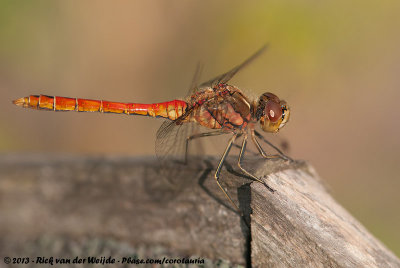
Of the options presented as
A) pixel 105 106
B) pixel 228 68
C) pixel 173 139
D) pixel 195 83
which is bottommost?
pixel 173 139

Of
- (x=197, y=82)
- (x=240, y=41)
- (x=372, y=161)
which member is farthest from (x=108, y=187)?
(x=372, y=161)

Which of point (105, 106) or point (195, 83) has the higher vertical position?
point (195, 83)

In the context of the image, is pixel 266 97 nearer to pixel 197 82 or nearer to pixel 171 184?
pixel 197 82

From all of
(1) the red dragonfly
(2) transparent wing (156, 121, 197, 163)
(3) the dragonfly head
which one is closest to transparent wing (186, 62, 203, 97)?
(1) the red dragonfly

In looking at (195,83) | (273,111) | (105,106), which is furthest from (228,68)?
(273,111)

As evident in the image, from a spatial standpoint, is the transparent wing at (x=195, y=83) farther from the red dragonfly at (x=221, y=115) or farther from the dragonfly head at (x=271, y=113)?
the dragonfly head at (x=271, y=113)

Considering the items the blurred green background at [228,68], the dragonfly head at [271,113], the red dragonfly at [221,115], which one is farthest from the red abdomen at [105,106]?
the blurred green background at [228,68]

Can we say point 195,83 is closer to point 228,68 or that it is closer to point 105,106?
point 105,106
